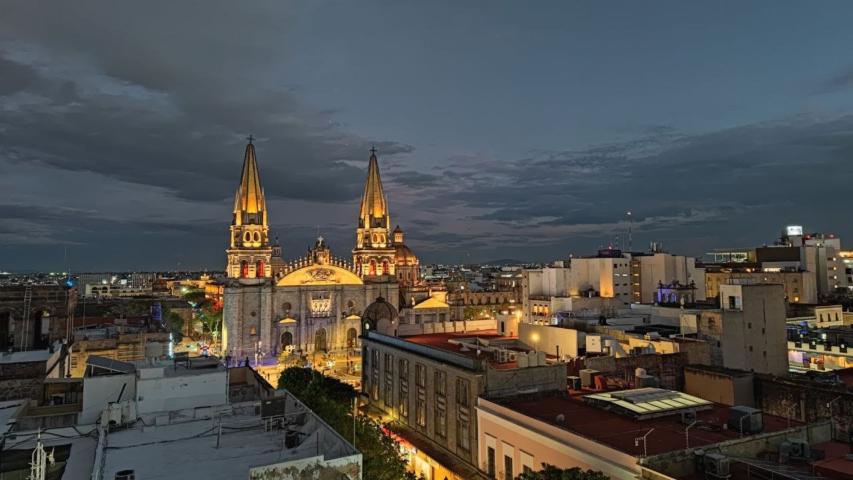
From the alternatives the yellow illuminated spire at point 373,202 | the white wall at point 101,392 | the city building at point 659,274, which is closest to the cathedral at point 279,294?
the yellow illuminated spire at point 373,202

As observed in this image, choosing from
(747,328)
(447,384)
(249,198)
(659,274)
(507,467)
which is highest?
(249,198)

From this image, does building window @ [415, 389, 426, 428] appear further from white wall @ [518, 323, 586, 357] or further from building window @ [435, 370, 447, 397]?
white wall @ [518, 323, 586, 357]

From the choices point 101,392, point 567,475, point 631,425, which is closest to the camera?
point 567,475

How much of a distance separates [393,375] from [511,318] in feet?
54.5

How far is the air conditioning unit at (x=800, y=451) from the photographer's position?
1717cm

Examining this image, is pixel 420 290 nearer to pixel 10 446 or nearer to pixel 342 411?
pixel 342 411

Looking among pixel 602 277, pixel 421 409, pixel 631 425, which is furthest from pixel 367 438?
pixel 602 277

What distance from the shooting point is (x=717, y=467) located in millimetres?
16016

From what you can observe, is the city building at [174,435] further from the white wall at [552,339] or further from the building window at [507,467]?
the white wall at [552,339]

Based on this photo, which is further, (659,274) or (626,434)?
(659,274)

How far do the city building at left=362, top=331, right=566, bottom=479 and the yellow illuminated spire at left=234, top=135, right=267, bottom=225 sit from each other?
46400 millimetres

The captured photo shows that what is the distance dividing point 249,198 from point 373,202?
21.6m

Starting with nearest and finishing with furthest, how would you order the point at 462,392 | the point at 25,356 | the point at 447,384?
1. the point at 462,392
2. the point at 447,384
3. the point at 25,356

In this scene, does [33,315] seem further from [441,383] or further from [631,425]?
[631,425]
